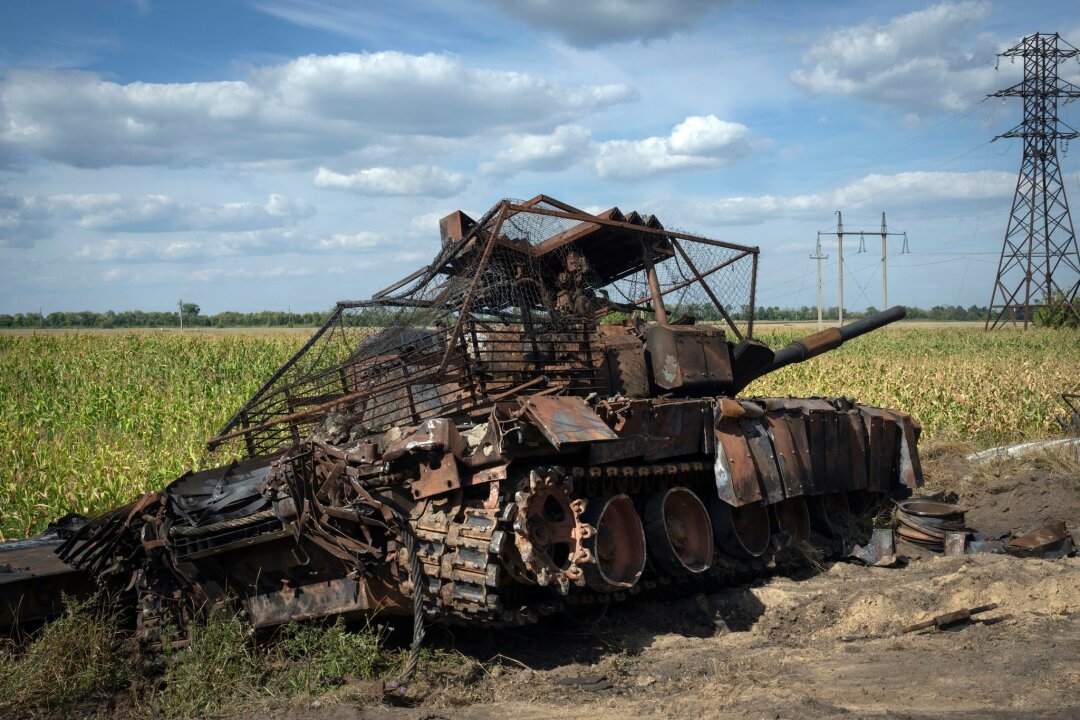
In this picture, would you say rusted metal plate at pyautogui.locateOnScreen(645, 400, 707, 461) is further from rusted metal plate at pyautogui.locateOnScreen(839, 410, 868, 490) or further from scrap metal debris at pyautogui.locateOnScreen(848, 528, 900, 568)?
scrap metal debris at pyautogui.locateOnScreen(848, 528, 900, 568)

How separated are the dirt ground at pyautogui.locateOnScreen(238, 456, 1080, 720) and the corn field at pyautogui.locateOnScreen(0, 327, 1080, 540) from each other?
4716mm

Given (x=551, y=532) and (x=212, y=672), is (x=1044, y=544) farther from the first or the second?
(x=212, y=672)

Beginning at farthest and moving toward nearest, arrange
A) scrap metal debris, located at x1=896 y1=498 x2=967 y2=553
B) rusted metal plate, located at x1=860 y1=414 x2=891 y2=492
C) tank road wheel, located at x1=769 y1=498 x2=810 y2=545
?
rusted metal plate, located at x1=860 y1=414 x2=891 y2=492
scrap metal debris, located at x1=896 y1=498 x2=967 y2=553
tank road wheel, located at x1=769 y1=498 x2=810 y2=545

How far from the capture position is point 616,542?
777 centimetres

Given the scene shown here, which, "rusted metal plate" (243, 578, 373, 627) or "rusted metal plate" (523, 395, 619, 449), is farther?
"rusted metal plate" (243, 578, 373, 627)

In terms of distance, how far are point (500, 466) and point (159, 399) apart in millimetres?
9805

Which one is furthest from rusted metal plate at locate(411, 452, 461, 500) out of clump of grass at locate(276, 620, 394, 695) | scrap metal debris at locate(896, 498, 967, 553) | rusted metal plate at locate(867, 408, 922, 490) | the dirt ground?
rusted metal plate at locate(867, 408, 922, 490)

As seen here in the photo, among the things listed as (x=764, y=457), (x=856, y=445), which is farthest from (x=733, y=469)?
(x=856, y=445)


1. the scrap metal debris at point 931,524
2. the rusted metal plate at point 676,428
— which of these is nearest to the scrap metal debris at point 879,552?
the scrap metal debris at point 931,524

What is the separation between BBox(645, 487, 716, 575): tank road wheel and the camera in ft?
26.9

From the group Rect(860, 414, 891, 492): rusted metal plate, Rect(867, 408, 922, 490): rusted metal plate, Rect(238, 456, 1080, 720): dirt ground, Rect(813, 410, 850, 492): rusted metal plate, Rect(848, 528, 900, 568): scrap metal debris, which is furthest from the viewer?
Rect(867, 408, 922, 490): rusted metal plate

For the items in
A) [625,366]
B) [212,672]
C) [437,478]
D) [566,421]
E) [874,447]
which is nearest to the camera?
[212,672]

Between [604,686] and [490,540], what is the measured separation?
1.28 metres

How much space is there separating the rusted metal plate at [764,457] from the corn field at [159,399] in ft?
18.1
